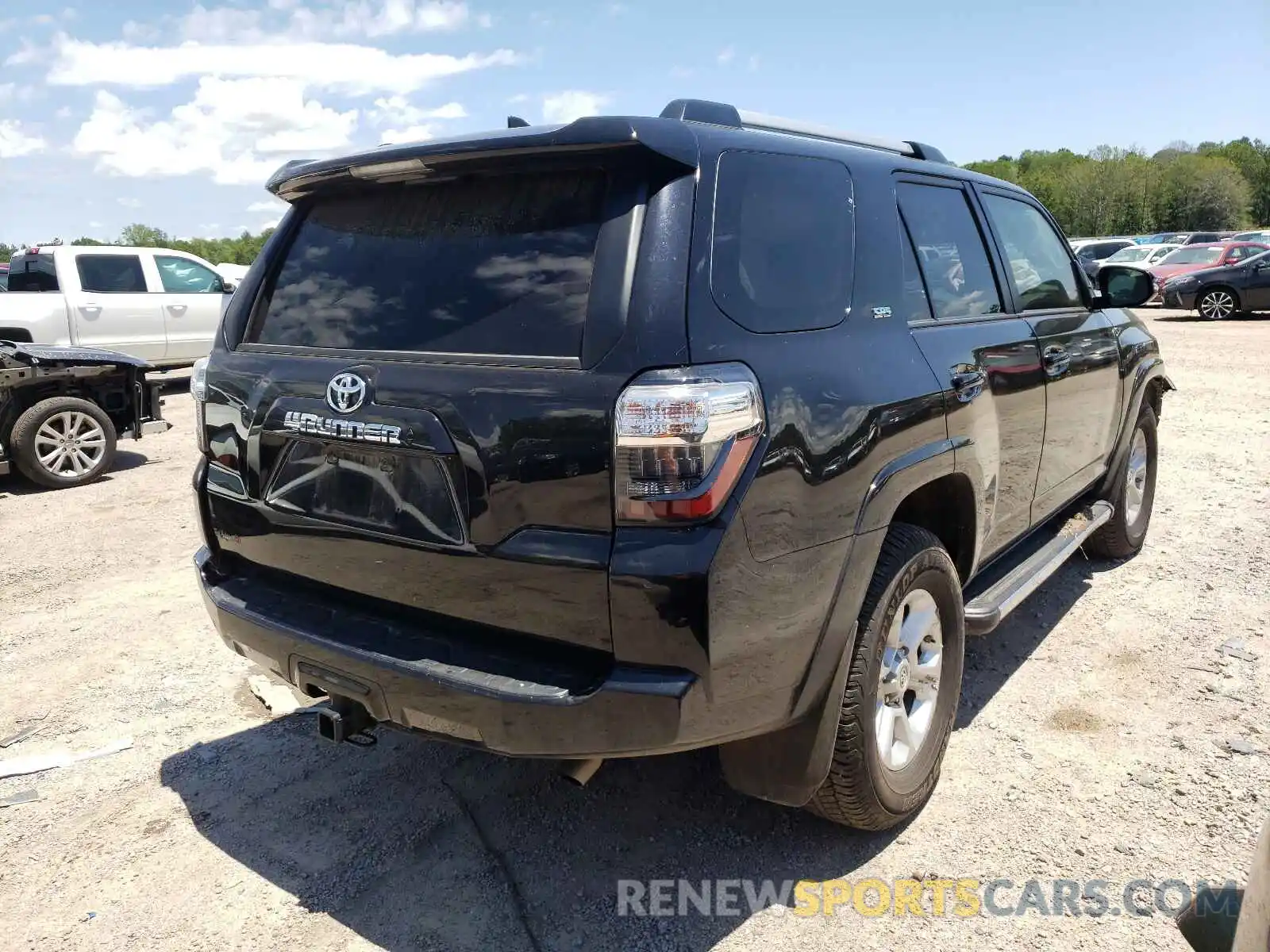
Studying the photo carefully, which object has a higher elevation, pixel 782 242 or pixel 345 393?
pixel 782 242

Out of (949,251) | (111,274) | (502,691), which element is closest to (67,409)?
(111,274)

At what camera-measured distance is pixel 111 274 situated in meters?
12.6

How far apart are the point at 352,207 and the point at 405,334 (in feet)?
1.92

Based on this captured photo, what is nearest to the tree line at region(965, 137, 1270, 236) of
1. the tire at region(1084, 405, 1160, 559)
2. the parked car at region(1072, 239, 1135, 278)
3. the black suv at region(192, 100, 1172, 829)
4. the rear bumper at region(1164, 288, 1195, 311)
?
the parked car at region(1072, 239, 1135, 278)

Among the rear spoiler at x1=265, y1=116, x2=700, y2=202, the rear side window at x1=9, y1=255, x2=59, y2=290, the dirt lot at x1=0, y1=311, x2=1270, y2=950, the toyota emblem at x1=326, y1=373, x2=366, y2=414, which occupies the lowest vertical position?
the dirt lot at x1=0, y1=311, x2=1270, y2=950

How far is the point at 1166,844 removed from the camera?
281 centimetres

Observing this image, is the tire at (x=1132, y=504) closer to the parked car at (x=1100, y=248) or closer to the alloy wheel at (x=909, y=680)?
the alloy wheel at (x=909, y=680)

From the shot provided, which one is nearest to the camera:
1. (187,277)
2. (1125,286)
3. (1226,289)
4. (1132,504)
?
(1125,286)

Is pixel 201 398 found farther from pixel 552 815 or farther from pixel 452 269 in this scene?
pixel 552 815

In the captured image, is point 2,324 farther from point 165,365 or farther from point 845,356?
point 845,356

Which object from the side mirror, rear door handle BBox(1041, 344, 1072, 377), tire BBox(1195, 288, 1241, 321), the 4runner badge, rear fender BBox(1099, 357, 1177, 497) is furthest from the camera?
tire BBox(1195, 288, 1241, 321)

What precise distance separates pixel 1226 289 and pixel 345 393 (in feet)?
73.7

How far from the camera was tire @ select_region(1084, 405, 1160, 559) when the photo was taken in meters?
5.02

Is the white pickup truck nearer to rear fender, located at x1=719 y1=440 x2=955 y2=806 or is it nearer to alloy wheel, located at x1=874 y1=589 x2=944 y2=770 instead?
alloy wheel, located at x1=874 y1=589 x2=944 y2=770
